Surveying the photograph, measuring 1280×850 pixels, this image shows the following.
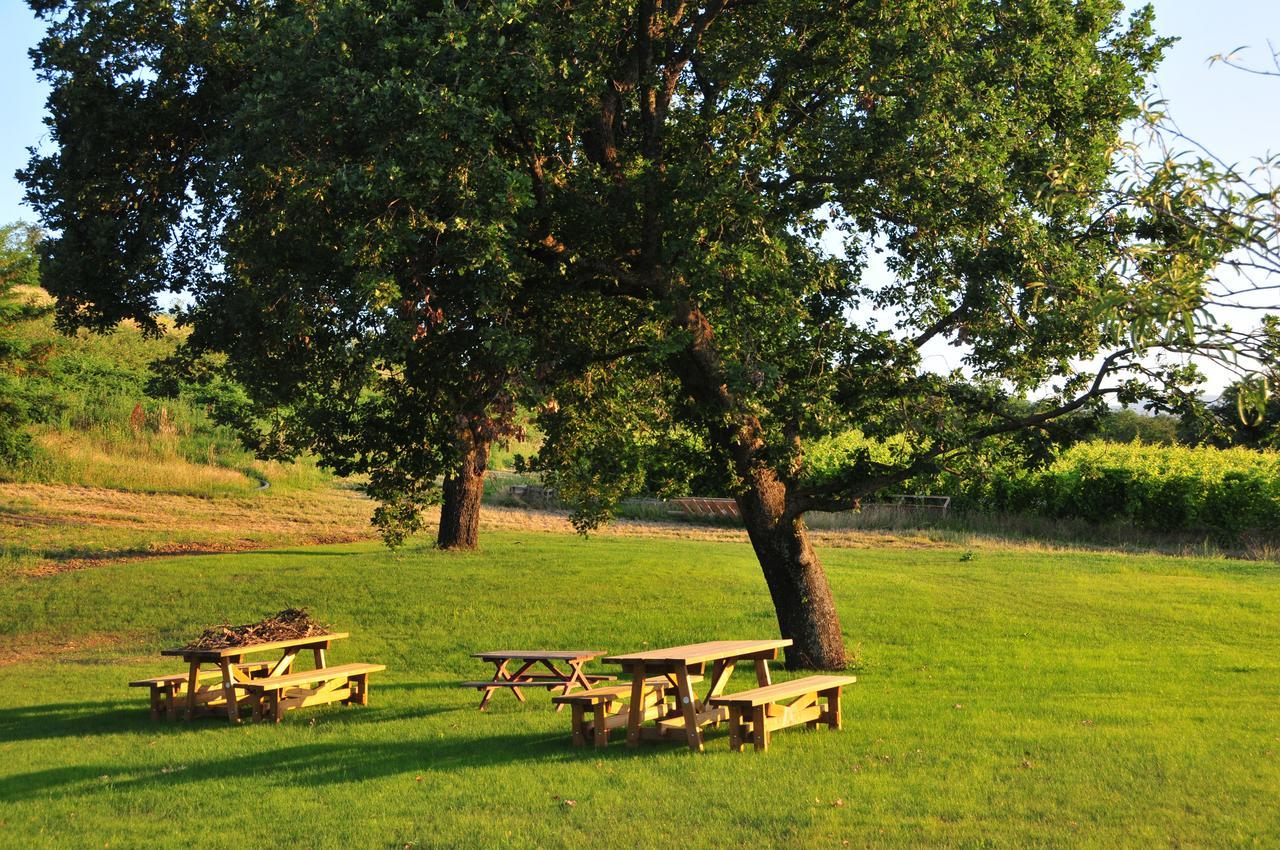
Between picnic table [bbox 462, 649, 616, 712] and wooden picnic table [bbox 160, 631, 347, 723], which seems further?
wooden picnic table [bbox 160, 631, 347, 723]

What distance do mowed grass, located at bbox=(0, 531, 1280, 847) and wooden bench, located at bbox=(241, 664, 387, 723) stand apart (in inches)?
10.9

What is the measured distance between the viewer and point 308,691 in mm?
13609

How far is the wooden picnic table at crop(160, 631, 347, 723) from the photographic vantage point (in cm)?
1280

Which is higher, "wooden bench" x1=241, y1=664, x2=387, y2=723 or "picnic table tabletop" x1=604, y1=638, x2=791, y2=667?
"picnic table tabletop" x1=604, y1=638, x2=791, y2=667

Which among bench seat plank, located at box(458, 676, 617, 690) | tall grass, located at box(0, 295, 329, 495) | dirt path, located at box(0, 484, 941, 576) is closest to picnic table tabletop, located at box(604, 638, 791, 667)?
bench seat plank, located at box(458, 676, 617, 690)

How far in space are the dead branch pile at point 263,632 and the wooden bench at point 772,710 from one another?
5630 millimetres

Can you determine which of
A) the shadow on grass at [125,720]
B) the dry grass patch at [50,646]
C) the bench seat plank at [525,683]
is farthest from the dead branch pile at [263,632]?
the dry grass patch at [50,646]

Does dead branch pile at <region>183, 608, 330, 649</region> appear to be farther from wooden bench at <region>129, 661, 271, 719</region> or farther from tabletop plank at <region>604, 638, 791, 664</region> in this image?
tabletop plank at <region>604, 638, 791, 664</region>

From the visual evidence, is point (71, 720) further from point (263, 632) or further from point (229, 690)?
point (263, 632)

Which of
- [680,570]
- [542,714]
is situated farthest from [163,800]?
[680,570]

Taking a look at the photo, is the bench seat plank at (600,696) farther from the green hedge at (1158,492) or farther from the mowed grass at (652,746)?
the green hedge at (1158,492)

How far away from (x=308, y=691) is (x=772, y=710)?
18.6 ft

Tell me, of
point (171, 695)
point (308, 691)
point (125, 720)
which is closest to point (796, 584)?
point (308, 691)

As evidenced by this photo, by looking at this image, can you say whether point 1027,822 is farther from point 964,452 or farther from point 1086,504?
point 1086,504
